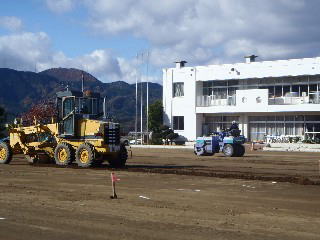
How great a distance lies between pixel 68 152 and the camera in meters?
24.7

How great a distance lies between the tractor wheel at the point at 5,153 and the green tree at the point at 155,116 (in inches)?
1474

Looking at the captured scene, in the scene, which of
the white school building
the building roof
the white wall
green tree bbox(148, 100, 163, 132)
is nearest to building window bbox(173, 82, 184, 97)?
the white school building

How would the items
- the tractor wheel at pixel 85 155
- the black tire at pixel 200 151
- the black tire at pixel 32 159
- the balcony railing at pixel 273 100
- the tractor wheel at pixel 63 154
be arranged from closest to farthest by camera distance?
the tractor wheel at pixel 85 155 → the tractor wheel at pixel 63 154 → the black tire at pixel 32 159 → the black tire at pixel 200 151 → the balcony railing at pixel 273 100

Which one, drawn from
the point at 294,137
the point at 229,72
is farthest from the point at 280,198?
the point at 229,72

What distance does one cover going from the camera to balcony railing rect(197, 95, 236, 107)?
194ft

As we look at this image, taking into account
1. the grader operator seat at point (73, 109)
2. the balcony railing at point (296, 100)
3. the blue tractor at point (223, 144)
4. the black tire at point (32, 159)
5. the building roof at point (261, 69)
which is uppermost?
the building roof at point (261, 69)

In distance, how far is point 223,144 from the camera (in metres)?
37.4

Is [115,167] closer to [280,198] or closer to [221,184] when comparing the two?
[221,184]

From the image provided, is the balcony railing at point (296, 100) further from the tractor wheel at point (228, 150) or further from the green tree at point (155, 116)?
the tractor wheel at point (228, 150)

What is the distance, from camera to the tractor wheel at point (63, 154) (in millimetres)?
24656

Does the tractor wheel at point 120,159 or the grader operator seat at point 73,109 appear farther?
the tractor wheel at point 120,159

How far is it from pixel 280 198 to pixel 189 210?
3.32 m

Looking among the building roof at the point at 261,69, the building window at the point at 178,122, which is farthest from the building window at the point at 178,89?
the building window at the point at 178,122

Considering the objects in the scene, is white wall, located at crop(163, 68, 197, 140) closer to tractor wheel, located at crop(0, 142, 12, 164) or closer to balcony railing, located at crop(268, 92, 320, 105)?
balcony railing, located at crop(268, 92, 320, 105)
